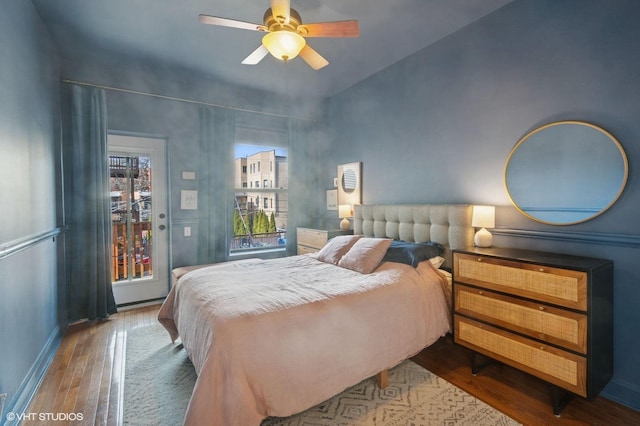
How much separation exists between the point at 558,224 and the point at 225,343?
93.2 inches

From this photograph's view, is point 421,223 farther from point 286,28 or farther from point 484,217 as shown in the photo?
point 286,28

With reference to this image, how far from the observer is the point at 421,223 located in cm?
299

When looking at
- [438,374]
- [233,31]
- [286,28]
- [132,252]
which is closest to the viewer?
[286,28]

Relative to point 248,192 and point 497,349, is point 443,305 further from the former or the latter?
point 248,192

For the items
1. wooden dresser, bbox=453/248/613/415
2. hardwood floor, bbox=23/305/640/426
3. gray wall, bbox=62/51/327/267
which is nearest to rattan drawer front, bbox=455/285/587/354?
wooden dresser, bbox=453/248/613/415

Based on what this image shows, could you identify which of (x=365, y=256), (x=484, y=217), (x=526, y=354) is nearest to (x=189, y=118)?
(x=365, y=256)

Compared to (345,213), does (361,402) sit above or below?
below

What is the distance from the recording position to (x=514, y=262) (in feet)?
6.28

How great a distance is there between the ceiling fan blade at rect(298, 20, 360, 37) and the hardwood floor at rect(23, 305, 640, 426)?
8.19ft

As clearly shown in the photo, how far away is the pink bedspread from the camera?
1378 millimetres

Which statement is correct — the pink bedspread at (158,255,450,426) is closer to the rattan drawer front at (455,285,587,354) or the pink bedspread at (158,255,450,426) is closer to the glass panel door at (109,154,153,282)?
the rattan drawer front at (455,285,587,354)

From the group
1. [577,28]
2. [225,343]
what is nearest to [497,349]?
[225,343]

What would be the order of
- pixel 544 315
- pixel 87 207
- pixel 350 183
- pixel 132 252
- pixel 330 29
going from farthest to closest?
pixel 350 183 < pixel 132 252 < pixel 87 207 < pixel 330 29 < pixel 544 315

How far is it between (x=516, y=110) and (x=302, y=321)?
7.65 feet
